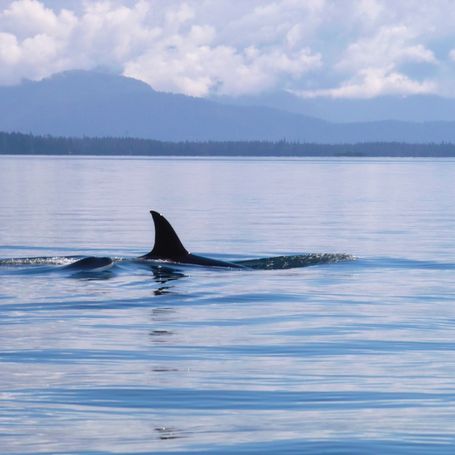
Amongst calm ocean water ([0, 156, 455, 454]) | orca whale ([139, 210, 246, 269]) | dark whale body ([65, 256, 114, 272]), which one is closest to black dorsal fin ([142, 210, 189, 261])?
orca whale ([139, 210, 246, 269])

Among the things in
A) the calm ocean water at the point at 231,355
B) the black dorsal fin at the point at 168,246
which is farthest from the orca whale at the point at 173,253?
the calm ocean water at the point at 231,355

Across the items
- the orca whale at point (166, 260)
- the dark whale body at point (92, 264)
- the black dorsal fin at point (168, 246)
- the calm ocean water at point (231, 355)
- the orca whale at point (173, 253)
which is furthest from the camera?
the orca whale at point (173, 253)

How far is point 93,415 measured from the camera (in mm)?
11594

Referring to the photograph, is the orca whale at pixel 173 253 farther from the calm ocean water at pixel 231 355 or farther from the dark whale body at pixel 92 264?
the dark whale body at pixel 92 264

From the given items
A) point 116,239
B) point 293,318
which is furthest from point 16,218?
point 293,318

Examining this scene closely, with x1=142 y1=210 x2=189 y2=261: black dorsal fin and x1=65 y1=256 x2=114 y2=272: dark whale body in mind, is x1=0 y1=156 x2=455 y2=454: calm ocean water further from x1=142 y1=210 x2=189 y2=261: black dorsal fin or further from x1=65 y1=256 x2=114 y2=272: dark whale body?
x1=142 y1=210 x2=189 y2=261: black dorsal fin

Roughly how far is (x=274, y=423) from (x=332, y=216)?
143 ft

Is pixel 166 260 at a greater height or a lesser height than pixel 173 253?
lesser

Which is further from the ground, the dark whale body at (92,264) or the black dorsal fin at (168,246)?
the black dorsal fin at (168,246)

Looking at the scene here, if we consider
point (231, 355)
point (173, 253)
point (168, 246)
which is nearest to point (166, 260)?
point (173, 253)

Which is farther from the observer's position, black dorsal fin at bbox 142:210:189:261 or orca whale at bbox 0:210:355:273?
black dorsal fin at bbox 142:210:189:261

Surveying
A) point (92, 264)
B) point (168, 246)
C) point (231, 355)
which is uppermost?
point (168, 246)

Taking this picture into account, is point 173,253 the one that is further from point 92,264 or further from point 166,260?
point 92,264

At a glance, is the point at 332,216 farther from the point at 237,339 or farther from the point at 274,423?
the point at 274,423
